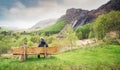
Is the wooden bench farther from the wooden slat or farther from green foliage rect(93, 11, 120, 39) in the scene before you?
green foliage rect(93, 11, 120, 39)

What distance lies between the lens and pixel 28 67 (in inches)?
893

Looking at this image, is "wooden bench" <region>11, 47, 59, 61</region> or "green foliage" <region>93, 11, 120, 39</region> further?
"green foliage" <region>93, 11, 120, 39</region>

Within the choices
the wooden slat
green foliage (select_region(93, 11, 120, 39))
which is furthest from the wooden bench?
green foliage (select_region(93, 11, 120, 39))

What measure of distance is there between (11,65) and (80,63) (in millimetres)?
6919

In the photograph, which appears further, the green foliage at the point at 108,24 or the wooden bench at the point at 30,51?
the green foliage at the point at 108,24

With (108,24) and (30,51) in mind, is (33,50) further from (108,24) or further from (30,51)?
(108,24)

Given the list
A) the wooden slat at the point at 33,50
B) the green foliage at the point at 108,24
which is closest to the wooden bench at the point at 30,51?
the wooden slat at the point at 33,50

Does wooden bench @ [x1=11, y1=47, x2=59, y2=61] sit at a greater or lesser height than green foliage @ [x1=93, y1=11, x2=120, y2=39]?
lesser

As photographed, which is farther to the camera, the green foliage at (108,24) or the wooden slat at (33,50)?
the green foliage at (108,24)

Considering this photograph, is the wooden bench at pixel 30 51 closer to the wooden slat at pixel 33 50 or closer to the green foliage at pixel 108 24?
the wooden slat at pixel 33 50

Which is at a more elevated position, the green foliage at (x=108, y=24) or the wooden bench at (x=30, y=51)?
the green foliage at (x=108, y=24)

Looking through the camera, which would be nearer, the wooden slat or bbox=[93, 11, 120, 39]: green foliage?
the wooden slat

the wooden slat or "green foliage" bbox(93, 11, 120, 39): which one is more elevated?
"green foliage" bbox(93, 11, 120, 39)

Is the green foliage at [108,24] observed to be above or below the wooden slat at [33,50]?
above
